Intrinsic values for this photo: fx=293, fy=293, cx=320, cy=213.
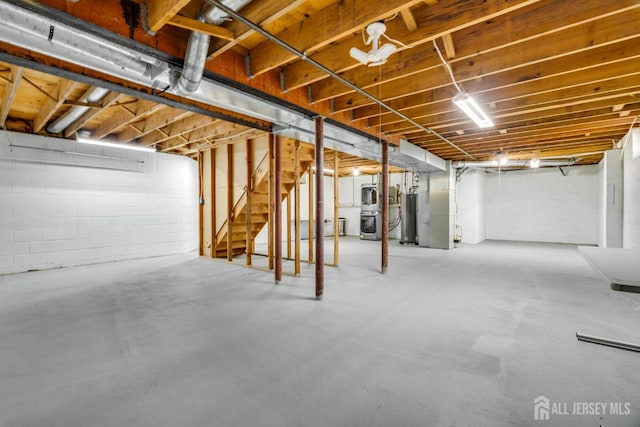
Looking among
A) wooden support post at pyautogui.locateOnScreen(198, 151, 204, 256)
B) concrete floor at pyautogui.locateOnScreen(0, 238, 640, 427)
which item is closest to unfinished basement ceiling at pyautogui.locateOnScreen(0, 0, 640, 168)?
wooden support post at pyautogui.locateOnScreen(198, 151, 204, 256)

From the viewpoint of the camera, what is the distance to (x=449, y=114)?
4234mm

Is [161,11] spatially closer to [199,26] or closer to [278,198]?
[199,26]

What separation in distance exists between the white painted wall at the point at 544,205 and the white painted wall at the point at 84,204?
9.43 metres

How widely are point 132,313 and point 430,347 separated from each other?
2.84m

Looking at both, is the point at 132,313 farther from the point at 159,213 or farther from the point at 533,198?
the point at 533,198

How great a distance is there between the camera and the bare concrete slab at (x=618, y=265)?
1.33 m

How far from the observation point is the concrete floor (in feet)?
5.09

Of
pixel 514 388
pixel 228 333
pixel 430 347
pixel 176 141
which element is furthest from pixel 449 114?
pixel 176 141

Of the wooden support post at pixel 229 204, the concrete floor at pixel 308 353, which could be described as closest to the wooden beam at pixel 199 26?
the concrete floor at pixel 308 353

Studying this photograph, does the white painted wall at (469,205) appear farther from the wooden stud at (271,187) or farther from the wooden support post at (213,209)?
the wooden support post at (213,209)

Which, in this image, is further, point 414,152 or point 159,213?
point 159,213

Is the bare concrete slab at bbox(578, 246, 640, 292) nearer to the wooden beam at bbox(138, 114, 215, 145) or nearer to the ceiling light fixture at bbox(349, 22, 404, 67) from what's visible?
the ceiling light fixture at bbox(349, 22, 404, 67)

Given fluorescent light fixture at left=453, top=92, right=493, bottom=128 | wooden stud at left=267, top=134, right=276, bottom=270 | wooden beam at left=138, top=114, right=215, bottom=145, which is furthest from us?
wooden stud at left=267, top=134, right=276, bottom=270

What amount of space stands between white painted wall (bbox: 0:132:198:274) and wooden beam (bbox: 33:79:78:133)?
617mm
